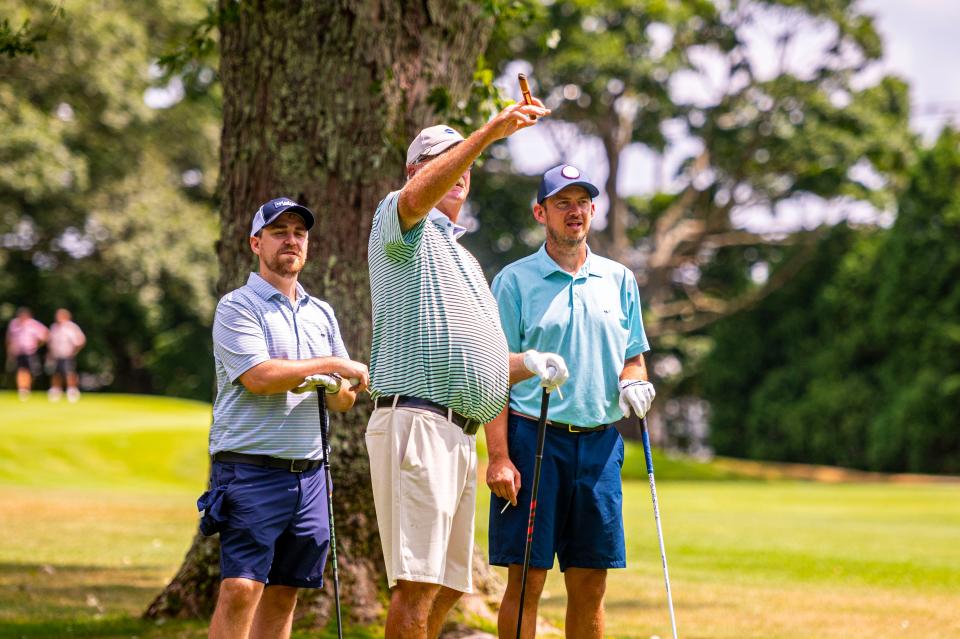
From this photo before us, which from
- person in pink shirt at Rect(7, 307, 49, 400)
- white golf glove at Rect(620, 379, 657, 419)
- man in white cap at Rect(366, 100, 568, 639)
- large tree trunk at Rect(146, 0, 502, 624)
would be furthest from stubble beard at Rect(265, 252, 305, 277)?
person in pink shirt at Rect(7, 307, 49, 400)

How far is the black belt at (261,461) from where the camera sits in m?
5.04

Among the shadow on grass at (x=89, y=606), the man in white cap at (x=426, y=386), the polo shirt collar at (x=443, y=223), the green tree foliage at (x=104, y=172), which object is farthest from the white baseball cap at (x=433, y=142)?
the green tree foliage at (x=104, y=172)

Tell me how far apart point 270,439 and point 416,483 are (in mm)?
643

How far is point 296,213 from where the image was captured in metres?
5.16

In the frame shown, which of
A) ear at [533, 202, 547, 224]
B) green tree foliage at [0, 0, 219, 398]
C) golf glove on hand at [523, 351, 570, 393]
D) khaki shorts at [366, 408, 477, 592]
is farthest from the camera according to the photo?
green tree foliage at [0, 0, 219, 398]

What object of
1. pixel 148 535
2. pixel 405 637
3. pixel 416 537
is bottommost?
pixel 148 535

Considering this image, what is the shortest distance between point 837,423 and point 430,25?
3603 centimetres

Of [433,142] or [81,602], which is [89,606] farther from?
[433,142]

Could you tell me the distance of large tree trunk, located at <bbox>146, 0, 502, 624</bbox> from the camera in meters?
7.04

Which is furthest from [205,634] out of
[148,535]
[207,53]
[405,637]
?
[148,535]

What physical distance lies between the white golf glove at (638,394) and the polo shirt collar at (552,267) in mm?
502

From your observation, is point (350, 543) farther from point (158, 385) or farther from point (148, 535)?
point (158, 385)

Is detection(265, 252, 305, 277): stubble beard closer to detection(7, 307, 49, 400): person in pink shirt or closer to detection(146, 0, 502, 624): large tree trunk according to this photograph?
detection(146, 0, 502, 624): large tree trunk

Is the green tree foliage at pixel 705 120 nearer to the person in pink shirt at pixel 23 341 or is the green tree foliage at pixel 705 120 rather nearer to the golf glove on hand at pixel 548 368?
the person in pink shirt at pixel 23 341
